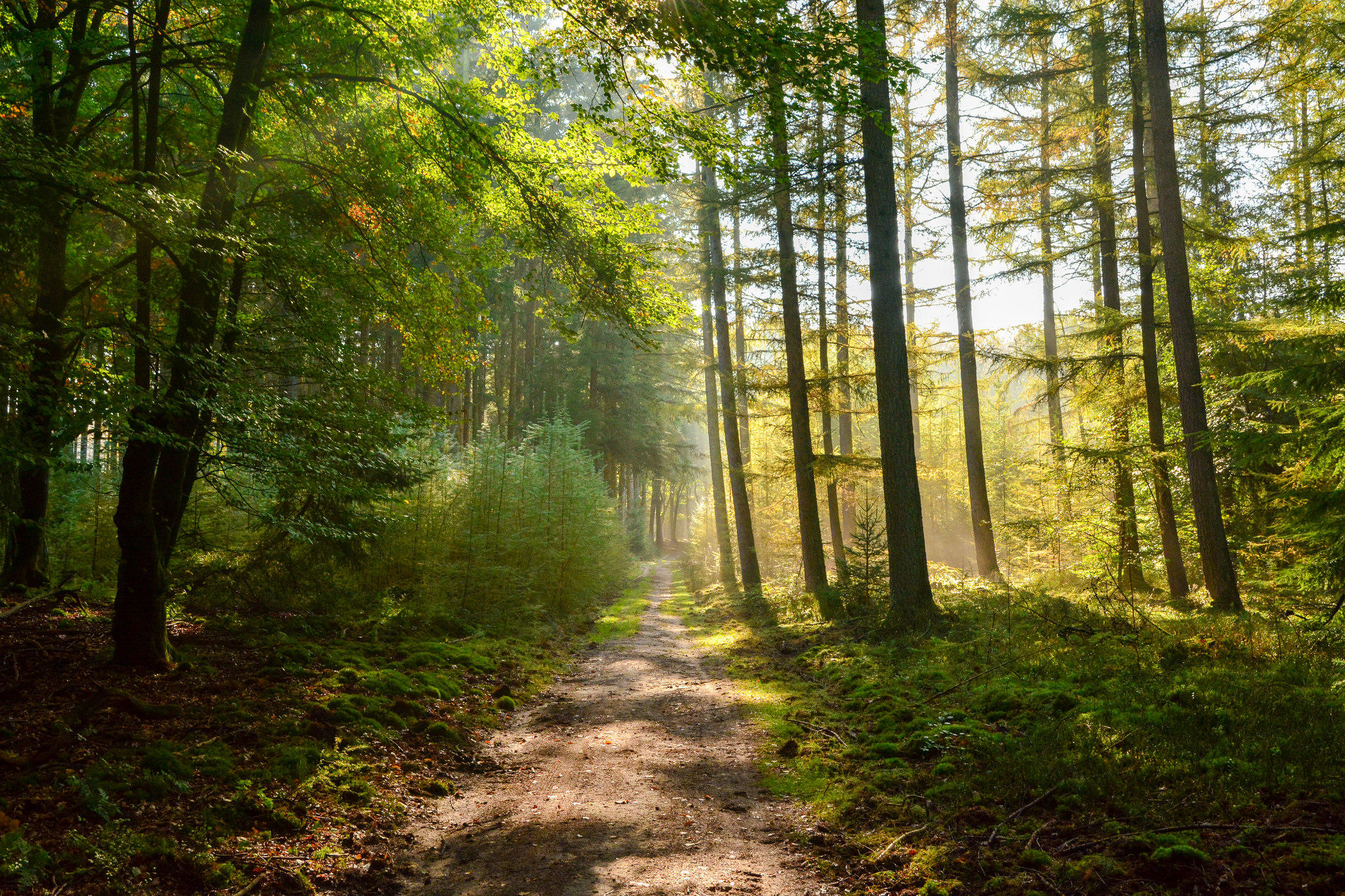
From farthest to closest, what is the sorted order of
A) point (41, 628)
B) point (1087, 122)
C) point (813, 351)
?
point (813, 351) < point (1087, 122) < point (41, 628)

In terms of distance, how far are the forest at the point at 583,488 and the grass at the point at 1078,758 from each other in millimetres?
40

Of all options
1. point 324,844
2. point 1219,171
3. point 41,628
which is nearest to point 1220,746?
point 324,844

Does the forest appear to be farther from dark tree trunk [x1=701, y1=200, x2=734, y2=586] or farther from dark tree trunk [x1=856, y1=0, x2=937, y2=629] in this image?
dark tree trunk [x1=701, y1=200, x2=734, y2=586]

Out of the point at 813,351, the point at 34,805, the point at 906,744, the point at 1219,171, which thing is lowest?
the point at 906,744

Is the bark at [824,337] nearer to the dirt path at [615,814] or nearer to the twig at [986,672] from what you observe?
the twig at [986,672]

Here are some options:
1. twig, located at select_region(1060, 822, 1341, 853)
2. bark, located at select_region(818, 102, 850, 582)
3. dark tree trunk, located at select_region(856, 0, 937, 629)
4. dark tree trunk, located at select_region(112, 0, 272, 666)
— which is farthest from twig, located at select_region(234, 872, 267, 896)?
bark, located at select_region(818, 102, 850, 582)

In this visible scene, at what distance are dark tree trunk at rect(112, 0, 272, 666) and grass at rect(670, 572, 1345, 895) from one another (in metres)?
5.83

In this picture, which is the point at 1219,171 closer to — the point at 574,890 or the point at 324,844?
the point at 574,890

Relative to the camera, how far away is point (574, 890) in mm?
3709

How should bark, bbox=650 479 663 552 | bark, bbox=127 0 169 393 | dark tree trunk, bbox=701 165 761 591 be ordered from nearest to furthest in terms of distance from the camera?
1. bark, bbox=127 0 169 393
2. dark tree trunk, bbox=701 165 761 591
3. bark, bbox=650 479 663 552

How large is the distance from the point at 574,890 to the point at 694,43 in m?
6.40

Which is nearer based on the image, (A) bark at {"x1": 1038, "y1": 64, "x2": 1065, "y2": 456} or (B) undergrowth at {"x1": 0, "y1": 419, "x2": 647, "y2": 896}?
(B) undergrowth at {"x1": 0, "y1": 419, "x2": 647, "y2": 896}

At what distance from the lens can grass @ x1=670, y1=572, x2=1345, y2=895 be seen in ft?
11.4

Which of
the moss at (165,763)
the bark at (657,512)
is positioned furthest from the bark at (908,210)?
the bark at (657,512)
